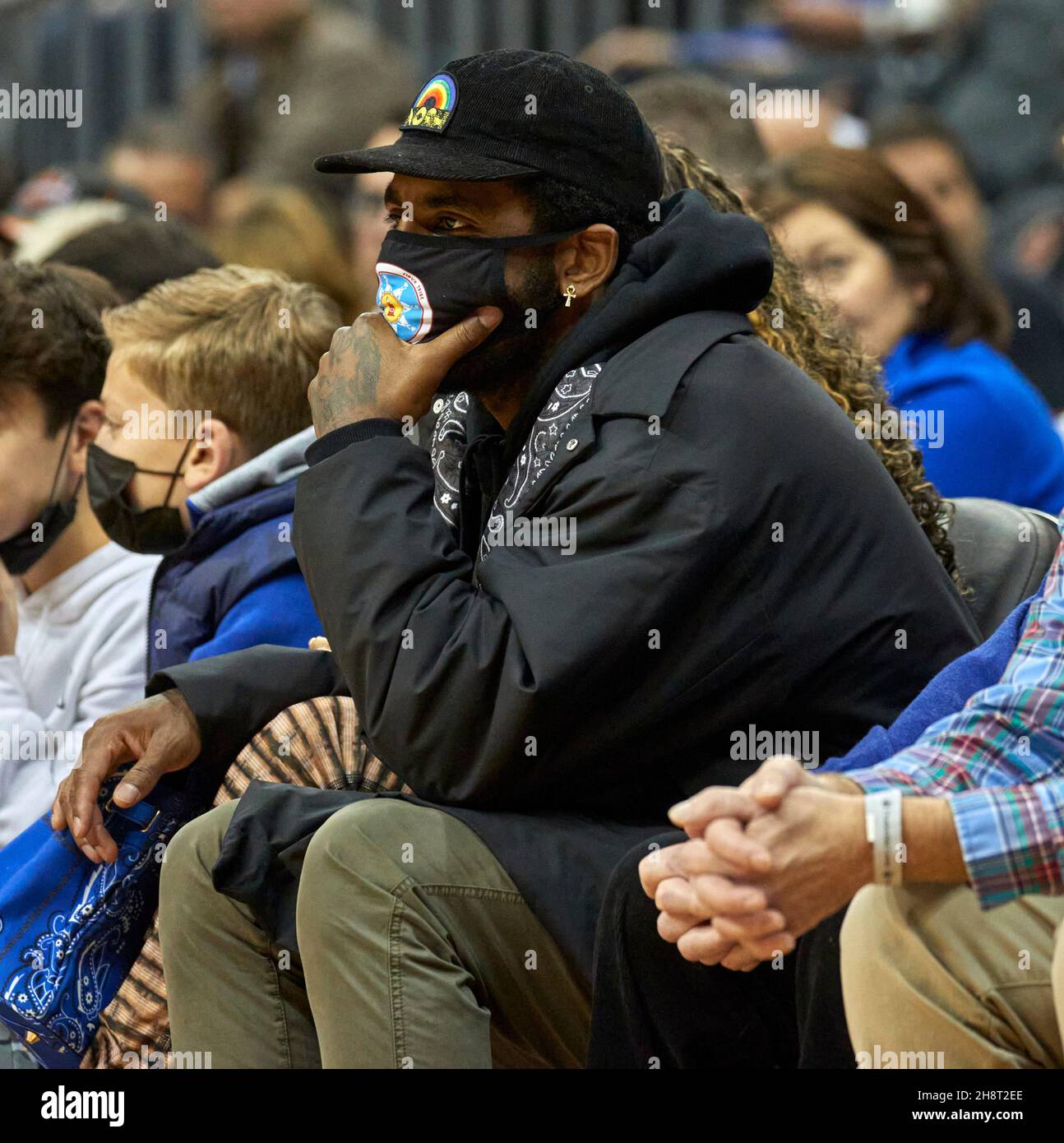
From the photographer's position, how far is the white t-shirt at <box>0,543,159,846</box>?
3355mm

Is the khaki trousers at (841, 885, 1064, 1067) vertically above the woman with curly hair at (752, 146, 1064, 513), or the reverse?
the woman with curly hair at (752, 146, 1064, 513)

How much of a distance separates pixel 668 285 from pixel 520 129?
31 centimetres

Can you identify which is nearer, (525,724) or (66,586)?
Answer: (525,724)

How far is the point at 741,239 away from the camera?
→ 8.84 feet

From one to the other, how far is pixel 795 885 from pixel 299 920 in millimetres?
705

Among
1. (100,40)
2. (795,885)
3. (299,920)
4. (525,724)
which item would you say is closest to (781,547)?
(525,724)

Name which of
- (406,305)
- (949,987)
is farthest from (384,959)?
(406,305)

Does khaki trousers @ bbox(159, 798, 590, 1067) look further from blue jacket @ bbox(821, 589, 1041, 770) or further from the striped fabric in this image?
blue jacket @ bbox(821, 589, 1041, 770)

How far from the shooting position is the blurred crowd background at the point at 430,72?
7391 mm

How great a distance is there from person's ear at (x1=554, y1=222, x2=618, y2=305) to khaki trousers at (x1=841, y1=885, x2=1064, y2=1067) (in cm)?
110

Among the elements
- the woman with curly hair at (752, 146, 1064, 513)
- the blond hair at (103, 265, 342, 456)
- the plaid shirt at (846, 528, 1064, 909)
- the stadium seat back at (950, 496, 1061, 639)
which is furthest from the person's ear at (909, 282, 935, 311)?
the plaid shirt at (846, 528, 1064, 909)
